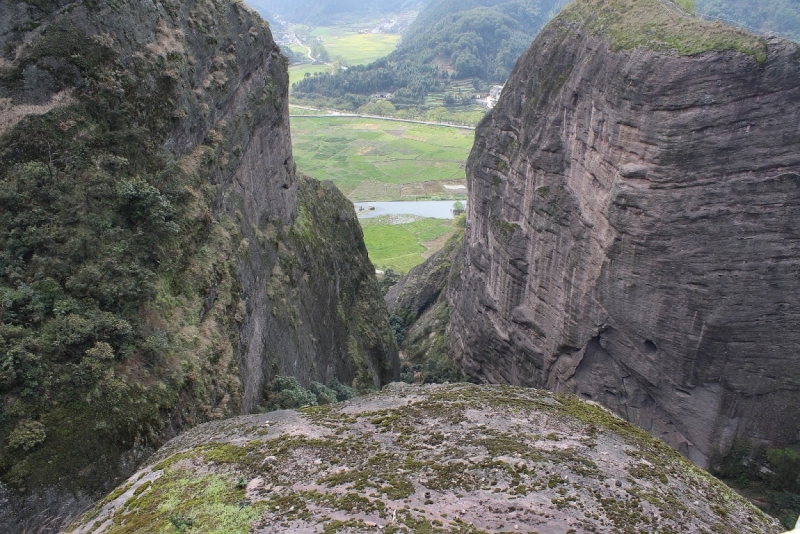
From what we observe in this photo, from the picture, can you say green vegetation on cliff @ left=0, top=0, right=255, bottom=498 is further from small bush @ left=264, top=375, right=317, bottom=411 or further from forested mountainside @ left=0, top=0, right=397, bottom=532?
small bush @ left=264, top=375, right=317, bottom=411

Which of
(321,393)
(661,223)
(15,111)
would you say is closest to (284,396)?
(321,393)

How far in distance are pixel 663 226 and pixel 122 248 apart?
25.2m

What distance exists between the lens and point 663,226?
1200 inches

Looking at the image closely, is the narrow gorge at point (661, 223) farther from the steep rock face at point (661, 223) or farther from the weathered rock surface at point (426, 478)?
the weathered rock surface at point (426, 478)

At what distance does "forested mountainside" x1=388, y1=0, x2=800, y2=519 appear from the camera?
2788 cm

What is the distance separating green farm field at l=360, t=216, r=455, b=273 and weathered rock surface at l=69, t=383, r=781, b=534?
73.5 metres

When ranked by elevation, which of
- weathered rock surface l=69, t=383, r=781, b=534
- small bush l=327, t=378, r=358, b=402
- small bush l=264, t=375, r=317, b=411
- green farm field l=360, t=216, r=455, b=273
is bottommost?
green farm field l=360, t=216, r=455, b=273

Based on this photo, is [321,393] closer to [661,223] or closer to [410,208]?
[661,223]

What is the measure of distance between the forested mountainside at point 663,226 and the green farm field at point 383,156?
86.6 m

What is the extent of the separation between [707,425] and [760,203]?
13.0 metres

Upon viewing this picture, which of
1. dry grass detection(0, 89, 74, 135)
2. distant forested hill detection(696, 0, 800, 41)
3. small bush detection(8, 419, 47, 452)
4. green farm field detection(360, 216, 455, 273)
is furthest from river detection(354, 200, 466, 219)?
small bush detection(8, 419, 47, 452)

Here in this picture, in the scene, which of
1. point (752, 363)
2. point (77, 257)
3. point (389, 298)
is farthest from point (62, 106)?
point (389, 298)

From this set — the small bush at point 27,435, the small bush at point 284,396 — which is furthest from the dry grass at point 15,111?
the small bush at point 284,396

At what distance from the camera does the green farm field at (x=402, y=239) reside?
311ft
